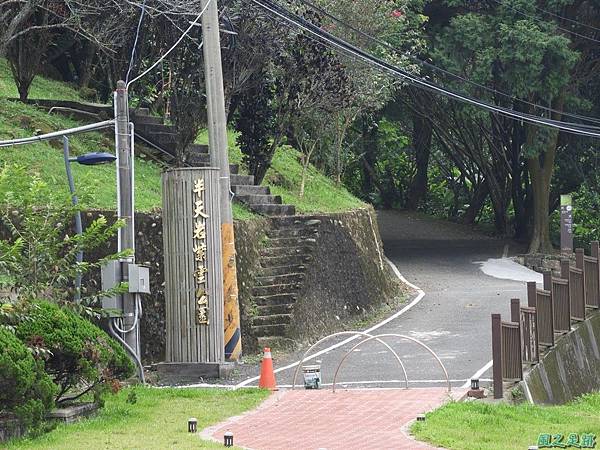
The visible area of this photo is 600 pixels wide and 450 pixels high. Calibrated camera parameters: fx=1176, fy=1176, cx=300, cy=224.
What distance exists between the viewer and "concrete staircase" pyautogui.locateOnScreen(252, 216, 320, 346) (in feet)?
69.2

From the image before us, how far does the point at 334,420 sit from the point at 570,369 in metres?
7.94

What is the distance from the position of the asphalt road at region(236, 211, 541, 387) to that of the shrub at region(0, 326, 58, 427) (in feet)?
19.1

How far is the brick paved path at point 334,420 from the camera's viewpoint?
39.4 feet

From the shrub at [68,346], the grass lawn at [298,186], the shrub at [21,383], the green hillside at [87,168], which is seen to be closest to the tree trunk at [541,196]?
the grass lawn at [298,186]

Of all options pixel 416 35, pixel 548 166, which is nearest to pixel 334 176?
pixel 416 35

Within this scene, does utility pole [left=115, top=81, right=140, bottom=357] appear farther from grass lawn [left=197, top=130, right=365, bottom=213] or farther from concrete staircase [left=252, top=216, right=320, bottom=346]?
grass lawn [left=197, top=130, right=365, bottom=213]

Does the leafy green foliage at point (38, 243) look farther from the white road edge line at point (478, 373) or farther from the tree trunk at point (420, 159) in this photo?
the tree trunk at point (420, 159)

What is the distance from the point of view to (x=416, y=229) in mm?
44094

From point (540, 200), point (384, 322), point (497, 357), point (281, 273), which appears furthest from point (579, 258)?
point (540, 200)

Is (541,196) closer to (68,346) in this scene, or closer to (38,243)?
(38,243)

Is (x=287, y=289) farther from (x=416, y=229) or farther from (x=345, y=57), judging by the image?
(x=416, y=229)

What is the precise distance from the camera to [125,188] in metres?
16.7

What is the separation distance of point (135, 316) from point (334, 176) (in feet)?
60.2

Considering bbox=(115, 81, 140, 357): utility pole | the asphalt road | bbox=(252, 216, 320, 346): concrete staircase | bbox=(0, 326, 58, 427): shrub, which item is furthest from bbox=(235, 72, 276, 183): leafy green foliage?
bbox=(0, 326, 58, 427): shrub
